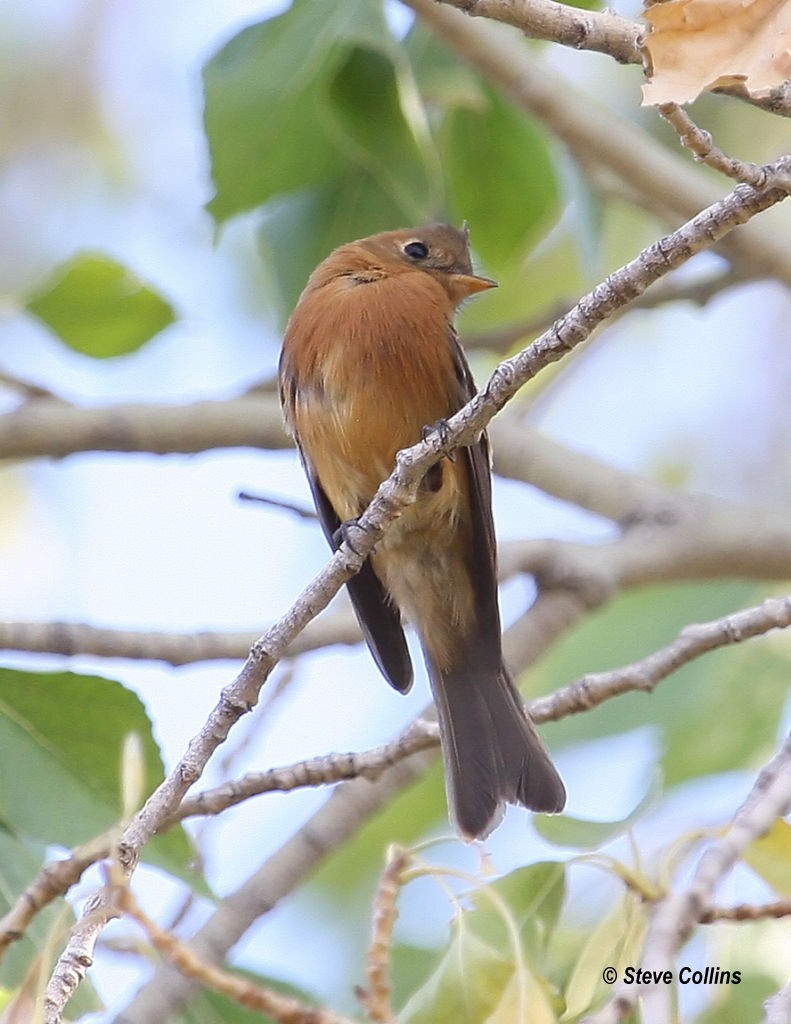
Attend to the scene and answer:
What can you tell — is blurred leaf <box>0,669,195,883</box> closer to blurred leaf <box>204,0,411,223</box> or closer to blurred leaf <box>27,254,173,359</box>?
blurred leaf <box>27,254,173,359</box>

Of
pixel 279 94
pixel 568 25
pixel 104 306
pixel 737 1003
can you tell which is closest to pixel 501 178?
pixel 279 94

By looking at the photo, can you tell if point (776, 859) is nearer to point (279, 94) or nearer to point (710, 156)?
point (710, 156)

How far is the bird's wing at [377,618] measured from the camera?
202 inches

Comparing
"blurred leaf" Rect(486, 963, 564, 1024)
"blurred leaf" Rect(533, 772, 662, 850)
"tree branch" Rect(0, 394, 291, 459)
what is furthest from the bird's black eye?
"blurred leaf" Rect(486, 963, 564, 1024)

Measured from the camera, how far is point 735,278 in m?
5.74

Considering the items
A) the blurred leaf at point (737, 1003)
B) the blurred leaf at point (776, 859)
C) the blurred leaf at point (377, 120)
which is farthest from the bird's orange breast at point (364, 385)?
the blurred leaf at point (776, 859)

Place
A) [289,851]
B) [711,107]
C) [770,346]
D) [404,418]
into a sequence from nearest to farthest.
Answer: [289,851]
[404,418]
[711,107]
[770,346]

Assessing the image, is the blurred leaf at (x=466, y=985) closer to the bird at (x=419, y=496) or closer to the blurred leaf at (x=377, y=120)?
the bird at (x=419, y=496)

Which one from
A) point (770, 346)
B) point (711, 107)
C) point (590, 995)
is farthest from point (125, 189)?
point (590, 995)

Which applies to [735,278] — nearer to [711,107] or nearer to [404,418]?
[404,418]

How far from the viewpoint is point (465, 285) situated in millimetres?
5531

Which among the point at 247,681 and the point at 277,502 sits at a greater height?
the point at 277,502

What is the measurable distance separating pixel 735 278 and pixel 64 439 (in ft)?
8.41

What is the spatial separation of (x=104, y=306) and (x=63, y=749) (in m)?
1.88
